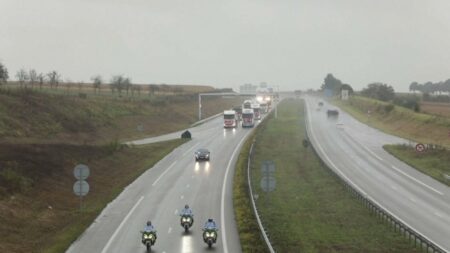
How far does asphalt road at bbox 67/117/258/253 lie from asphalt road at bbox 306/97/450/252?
36.0 feet

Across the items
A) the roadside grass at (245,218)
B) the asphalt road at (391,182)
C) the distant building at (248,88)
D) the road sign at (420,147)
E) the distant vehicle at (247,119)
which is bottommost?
the asphalt road at (391,182)

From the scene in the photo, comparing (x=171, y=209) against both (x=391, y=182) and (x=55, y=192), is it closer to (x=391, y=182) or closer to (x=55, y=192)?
(x=55, y=192)

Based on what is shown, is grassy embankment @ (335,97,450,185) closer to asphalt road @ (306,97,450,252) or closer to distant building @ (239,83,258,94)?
asphalt road @ (306,97,450,252)

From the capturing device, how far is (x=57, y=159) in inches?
1898

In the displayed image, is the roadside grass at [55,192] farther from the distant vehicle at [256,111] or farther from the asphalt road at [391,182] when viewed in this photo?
the distant vehicle at [256,111]

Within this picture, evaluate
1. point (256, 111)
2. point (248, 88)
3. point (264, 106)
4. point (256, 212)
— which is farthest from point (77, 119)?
point (248, 88)

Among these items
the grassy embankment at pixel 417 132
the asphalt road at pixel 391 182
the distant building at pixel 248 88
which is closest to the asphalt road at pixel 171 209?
the asphalt road at pixel 391 182

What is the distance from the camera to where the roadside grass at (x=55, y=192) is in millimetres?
29734

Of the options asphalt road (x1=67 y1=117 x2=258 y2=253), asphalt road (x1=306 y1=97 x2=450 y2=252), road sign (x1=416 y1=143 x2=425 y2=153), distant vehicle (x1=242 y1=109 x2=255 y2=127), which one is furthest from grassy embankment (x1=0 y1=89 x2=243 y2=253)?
road sign (x1=416 y1=143 x2=425 y2=153)

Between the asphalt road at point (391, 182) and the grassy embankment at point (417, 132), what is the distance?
1.58 meters

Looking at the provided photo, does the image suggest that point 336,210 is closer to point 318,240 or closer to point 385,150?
point 318,240

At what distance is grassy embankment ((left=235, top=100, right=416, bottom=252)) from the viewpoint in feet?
93.9

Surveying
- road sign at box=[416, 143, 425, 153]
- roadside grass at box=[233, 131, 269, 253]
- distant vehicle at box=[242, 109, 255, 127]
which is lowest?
roadside grass at box=[233, 131, 269, 253]

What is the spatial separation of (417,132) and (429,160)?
34594 millimetres
